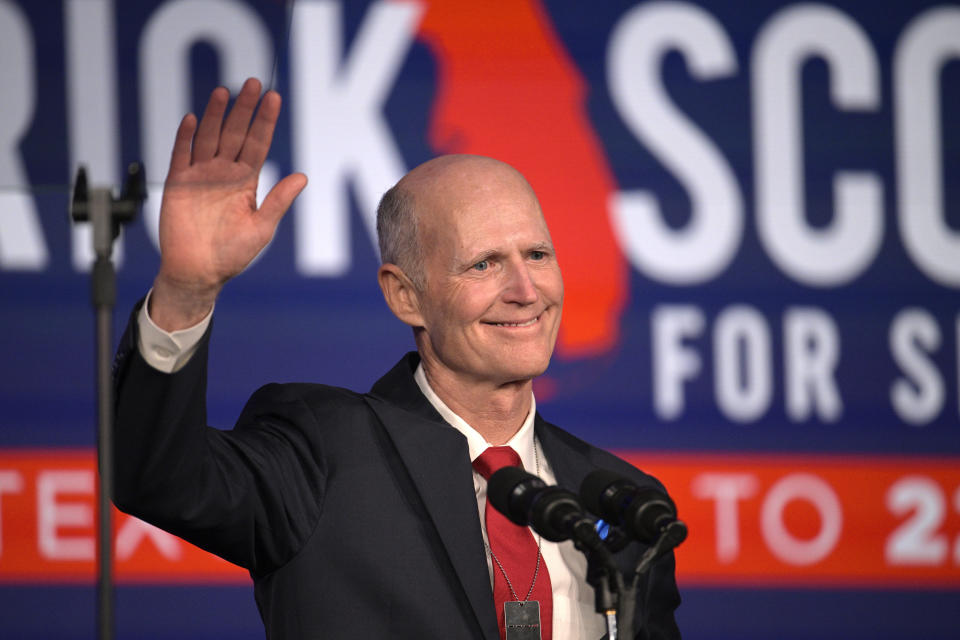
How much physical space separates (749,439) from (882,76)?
1064 millimetres

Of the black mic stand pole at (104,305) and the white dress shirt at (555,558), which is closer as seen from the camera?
the black mic stand pole at (104,305)

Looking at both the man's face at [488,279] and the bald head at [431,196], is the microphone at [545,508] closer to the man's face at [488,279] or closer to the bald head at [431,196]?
the man's face at [488,279]

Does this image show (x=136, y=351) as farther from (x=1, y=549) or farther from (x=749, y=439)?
(x=749, y=439)

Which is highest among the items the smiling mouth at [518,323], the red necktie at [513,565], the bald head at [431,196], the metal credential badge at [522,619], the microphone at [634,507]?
the bald head at [431,196]

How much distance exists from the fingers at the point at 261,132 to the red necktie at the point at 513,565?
0.62 metres

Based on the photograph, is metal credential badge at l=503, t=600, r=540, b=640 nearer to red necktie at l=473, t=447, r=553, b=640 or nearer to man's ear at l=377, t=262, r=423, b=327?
red necktie at l=473, t=447, r=553, b=640

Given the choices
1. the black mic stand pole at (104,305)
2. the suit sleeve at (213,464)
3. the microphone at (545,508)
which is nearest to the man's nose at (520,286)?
the suit sleeve at (213,464)

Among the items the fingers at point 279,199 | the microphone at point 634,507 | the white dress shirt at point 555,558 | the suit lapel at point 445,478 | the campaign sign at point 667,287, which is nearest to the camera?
the microphone at point 634,507

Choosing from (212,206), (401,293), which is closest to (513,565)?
(401,293)

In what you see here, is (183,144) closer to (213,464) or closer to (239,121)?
(239,121)

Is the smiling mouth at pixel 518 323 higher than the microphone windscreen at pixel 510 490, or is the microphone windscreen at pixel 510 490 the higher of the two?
Result: the smiling mouth at pixel 518 323

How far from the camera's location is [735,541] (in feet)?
10.1

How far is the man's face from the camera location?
182 cm

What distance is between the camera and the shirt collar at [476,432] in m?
1.83
